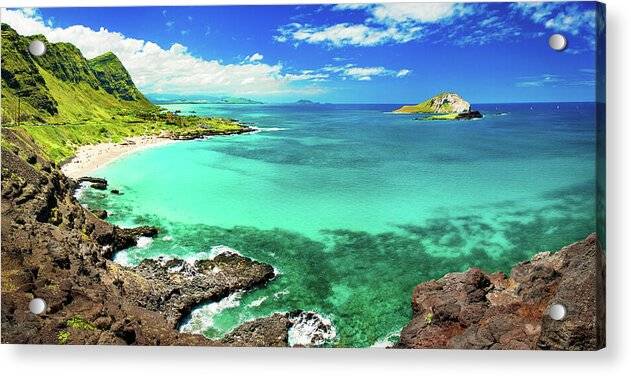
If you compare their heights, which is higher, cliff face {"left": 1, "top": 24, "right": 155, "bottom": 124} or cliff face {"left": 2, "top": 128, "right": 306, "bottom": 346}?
cliff face {"left": 1, "top": 24, "right": 155, "bottom": 124}

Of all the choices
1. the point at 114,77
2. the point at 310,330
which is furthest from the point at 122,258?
the point at 310,330

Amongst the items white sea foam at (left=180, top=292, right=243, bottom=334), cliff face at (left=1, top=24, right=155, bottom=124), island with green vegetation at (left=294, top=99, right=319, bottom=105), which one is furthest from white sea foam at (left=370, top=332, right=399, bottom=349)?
cliff face at (left=1, top=24, right=155, bottom=124)

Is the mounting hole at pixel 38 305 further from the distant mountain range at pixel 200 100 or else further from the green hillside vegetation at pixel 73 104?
the distant mountain range at pixel 200 100

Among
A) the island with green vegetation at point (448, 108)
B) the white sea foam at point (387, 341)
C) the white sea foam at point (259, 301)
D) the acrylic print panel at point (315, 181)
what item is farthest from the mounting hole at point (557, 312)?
the white sea foam at point (259, 301)

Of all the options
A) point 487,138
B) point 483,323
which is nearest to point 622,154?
point 487,138

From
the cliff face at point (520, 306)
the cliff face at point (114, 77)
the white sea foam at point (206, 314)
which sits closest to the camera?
the cliff face at point (520, 306)

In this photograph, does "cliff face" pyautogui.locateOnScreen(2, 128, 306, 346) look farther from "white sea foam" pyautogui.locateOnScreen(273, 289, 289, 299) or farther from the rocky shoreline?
"white sea foam" pyautogui.locateOnScreen(273, 289, 289, 299)

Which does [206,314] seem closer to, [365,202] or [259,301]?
[259,301]
